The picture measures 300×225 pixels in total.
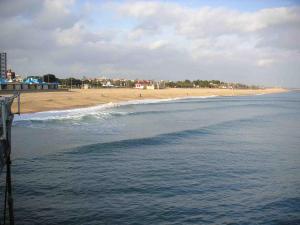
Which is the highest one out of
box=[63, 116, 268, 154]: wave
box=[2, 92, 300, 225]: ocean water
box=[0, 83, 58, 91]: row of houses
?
box=[0, 83, 58, 91]: row of houses

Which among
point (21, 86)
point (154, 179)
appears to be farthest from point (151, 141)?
point (21, 86)

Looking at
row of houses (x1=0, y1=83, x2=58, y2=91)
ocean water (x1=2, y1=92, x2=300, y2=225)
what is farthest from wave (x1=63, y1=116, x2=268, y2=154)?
row of houses (x1=0, y1=83, x2=58, y2=91)

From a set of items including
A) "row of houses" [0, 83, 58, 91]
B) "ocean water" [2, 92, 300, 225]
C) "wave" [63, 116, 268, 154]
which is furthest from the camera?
"row of houses" [0, 83, 58, 91]

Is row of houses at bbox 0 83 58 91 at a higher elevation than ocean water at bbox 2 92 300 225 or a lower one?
higher

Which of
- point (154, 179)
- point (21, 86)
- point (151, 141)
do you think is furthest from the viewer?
point (21, 86)

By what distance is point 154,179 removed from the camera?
46.6 feet

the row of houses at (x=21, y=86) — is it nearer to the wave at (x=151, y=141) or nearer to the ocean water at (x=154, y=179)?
the wave at (x=151, y=141)

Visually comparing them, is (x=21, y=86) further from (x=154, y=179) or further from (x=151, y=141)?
(x=154, y=179)

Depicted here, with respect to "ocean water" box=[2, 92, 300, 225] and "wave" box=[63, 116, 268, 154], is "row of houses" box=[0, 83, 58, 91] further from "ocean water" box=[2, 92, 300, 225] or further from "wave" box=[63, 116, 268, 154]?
"ocean water" box=[2, 92, 300, 225]

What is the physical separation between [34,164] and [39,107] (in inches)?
1263

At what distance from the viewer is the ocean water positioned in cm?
1064

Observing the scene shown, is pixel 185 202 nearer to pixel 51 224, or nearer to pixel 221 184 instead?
pixel 221 184

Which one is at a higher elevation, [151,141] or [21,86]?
[21,86]

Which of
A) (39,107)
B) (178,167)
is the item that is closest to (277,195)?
(178,167)
